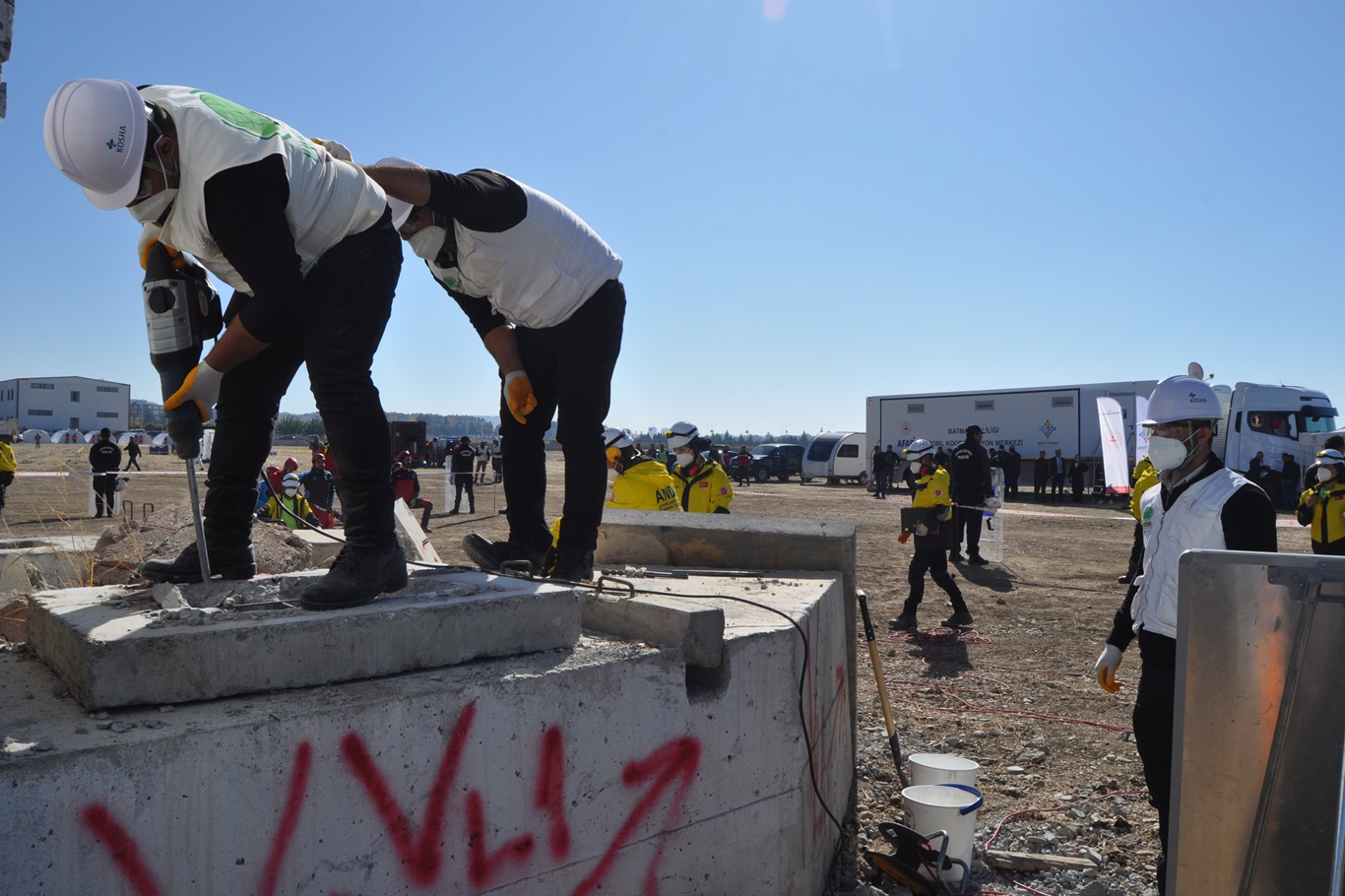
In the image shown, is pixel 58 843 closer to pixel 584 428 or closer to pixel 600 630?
pixel 600 630

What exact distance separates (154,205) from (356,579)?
1.03 meters

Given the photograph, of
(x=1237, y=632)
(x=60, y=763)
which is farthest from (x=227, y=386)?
(x=1237, y=632)

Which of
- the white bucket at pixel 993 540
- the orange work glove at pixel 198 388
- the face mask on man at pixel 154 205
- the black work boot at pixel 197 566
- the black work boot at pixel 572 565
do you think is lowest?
the white bucket at pixel 993 540

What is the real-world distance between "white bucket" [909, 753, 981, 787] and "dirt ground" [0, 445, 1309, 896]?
0.28 meters

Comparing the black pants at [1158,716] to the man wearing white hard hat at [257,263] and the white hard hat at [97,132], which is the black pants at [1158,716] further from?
the white hard hat at [97,132]

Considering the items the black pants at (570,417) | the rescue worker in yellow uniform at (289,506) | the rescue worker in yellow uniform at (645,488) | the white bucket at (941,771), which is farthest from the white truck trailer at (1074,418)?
the black pants at (570,417)

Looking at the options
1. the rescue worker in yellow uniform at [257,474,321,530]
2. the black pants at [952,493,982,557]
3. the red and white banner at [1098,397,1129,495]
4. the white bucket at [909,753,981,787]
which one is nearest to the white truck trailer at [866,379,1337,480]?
the red and white banner at [1098,397,1129,495]

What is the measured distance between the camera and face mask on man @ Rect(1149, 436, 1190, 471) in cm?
340

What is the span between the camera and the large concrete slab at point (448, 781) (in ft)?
5.32

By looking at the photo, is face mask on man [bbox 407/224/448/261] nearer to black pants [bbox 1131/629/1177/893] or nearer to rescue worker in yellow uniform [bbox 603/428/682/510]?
black pants [bbox 1131/629/1177/893]

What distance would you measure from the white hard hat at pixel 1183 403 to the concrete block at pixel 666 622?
6.29 ft

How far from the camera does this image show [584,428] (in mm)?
3324

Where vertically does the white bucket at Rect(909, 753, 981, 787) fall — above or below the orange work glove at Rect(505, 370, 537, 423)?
below

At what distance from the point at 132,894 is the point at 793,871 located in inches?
75.7
